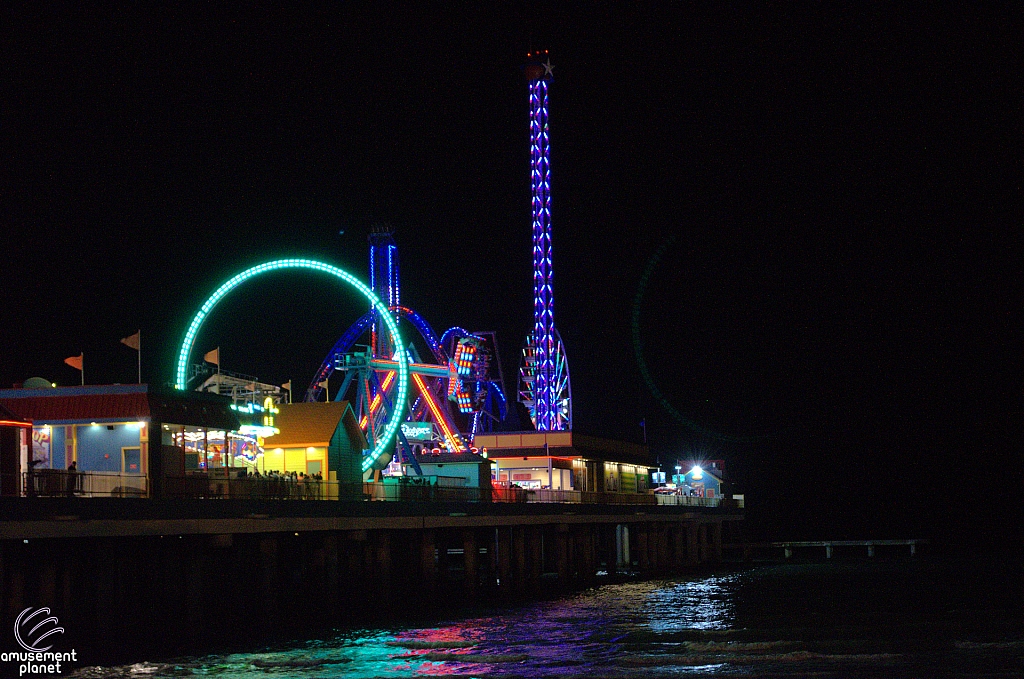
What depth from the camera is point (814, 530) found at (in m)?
145

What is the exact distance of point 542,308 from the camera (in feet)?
296

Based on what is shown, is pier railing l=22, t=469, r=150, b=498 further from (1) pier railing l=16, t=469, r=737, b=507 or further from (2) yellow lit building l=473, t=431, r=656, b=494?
(2) yellow lit building l=473, t=431, r=656, b=494

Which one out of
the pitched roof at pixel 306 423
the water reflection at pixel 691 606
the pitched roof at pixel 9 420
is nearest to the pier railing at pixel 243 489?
the pitched roof at pixel 9 420

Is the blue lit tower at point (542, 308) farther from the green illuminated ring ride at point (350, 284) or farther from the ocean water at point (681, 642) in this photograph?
the ocean water at point (681, 642)

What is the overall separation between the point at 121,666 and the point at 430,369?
57.2 metres

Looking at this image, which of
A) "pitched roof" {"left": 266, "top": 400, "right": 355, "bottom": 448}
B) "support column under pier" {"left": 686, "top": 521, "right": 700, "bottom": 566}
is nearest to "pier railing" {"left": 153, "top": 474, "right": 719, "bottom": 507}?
"pitched roof" {"left": 266, "top": 400, "right": 355, "bottom": 448}

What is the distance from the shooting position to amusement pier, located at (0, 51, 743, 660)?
1124 inches

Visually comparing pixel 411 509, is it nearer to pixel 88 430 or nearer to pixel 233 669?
pixel 88 430

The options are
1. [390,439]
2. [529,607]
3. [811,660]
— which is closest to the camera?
[811,660]

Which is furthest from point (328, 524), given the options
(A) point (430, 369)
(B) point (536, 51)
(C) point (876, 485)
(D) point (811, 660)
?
(C) point (876, 485)

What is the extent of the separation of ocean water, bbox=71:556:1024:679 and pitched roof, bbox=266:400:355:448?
42.0 feet
